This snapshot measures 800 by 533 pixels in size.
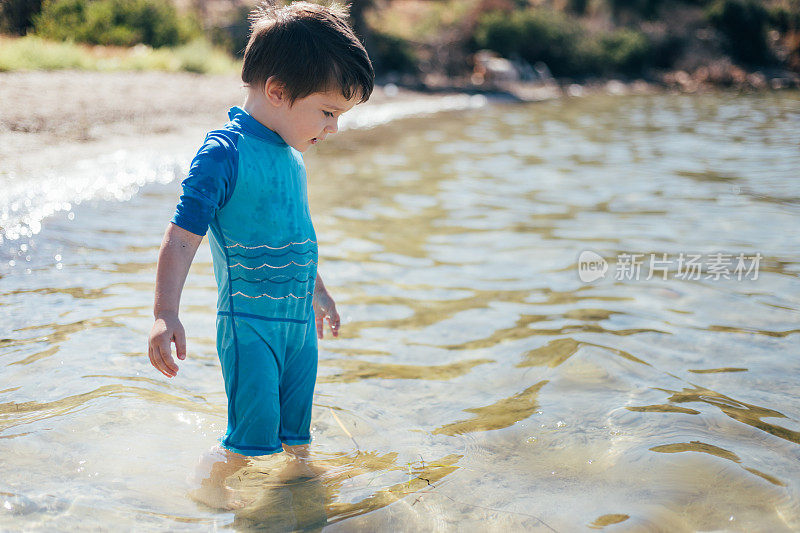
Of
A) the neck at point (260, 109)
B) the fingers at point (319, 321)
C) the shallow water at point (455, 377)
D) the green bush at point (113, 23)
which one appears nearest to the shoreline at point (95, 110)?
the shallow water at point (455, 377)

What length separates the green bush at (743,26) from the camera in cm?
2944

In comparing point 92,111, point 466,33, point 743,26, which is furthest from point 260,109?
point 743,26

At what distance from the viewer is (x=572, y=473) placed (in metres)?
2.54

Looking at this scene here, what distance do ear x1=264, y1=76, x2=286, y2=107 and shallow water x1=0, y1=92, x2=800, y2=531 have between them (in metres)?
1.26

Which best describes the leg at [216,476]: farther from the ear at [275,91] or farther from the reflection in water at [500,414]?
the ear at [275,91]

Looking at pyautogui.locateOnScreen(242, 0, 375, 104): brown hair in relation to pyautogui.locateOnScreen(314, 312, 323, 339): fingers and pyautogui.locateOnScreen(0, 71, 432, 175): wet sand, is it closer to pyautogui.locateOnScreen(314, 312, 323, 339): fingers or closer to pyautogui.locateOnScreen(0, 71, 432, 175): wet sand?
pyautogui.locateOnScreen(314, 312, 323, 339): fingers

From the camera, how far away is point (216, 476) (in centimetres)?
238

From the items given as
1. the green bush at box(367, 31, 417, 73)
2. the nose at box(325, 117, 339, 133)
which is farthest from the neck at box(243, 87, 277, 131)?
the green bush at box(367, 31, 417, 73)

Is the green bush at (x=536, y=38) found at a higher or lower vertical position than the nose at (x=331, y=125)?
higher

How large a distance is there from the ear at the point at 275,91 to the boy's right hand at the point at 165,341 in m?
0.74

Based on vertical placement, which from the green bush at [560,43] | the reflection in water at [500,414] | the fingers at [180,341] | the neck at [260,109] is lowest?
the reflection in water at [500,414]

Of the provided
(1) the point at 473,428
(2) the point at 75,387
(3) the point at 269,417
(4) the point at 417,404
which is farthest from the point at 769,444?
(2) the point at 75,387

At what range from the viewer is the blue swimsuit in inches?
88.6

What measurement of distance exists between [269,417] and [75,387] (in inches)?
46.7
